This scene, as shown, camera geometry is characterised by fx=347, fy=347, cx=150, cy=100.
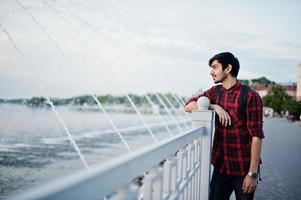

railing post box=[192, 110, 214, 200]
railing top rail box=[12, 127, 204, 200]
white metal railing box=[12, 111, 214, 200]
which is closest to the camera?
railing top rail box=[12, 127, 204, 200]

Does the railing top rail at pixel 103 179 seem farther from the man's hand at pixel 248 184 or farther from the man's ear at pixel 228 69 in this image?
the man's ear at pixel 228 69

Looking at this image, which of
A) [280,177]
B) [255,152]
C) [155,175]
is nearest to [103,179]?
[155,175]

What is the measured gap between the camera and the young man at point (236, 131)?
315 cm

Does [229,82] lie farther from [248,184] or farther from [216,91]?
[248,184]

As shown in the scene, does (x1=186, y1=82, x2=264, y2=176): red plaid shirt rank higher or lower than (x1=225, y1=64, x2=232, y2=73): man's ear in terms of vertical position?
lower

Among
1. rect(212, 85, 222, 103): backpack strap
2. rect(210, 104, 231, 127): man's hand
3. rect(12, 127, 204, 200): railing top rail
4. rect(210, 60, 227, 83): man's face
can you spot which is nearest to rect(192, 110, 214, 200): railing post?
rect(212, 85, 222, 103): backpack strap

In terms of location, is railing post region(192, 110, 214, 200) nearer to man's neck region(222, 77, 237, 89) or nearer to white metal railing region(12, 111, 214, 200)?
white metal railing region(12, 111, 214, 200)

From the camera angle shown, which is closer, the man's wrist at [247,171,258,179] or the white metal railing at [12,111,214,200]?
the white metal railing at [12,111,214,200]

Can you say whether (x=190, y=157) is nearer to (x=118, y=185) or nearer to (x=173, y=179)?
(x=173, y=179)

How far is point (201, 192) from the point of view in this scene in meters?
4.00

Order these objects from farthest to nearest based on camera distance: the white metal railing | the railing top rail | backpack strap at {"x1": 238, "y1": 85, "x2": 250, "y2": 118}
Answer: backpack strap at {"x1": 238, "y1": 85, "x2": 250, "y2": 118} < the white metal railing < the railing top rail

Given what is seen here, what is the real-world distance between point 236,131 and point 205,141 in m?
0.63

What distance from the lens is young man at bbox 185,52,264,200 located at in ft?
10.3

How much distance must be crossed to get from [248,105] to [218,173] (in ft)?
2.56
